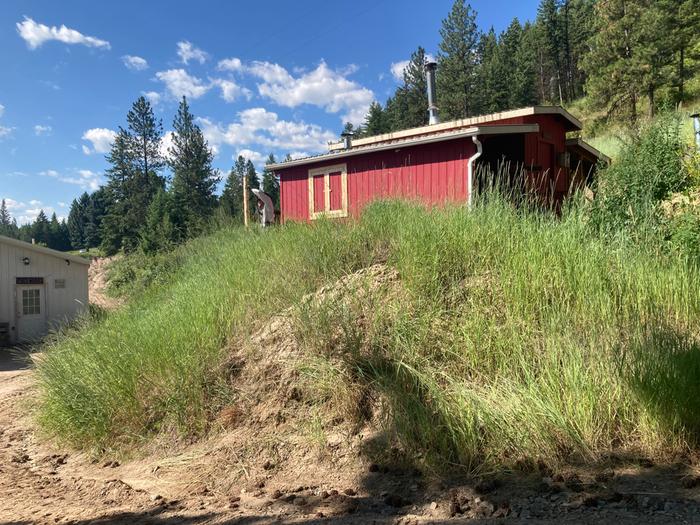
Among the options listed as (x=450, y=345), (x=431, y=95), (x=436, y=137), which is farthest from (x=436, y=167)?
(x=450, y=345)

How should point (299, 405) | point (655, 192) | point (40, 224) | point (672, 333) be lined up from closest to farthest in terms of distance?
1. point (672, 333)
2. point (299, 405)
3. point (655, 192)
4. point (40, 224)

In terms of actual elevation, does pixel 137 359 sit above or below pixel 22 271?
below

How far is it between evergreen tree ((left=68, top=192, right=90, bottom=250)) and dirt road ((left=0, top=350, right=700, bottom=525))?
393ft

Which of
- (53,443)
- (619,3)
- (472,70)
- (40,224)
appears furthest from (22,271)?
(40,224)

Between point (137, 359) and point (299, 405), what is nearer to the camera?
point (299, 405)

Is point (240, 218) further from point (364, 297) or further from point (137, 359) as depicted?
point (364, 297)

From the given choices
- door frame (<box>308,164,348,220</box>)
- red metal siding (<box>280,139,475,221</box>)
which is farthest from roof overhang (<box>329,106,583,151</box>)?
door frame (<box>308,164,348,220</box>)

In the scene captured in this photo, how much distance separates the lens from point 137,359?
5375mm

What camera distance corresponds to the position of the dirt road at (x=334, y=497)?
103 inches

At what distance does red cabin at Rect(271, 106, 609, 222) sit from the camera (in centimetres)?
1123

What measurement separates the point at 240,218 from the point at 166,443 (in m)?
7.03

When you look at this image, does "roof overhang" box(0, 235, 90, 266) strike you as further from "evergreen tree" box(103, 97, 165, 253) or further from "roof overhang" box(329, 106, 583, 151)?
"evergreen tree" box(103, 97, 165, 253)

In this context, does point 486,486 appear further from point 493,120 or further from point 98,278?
point 98,278

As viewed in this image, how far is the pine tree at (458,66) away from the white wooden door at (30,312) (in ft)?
143
